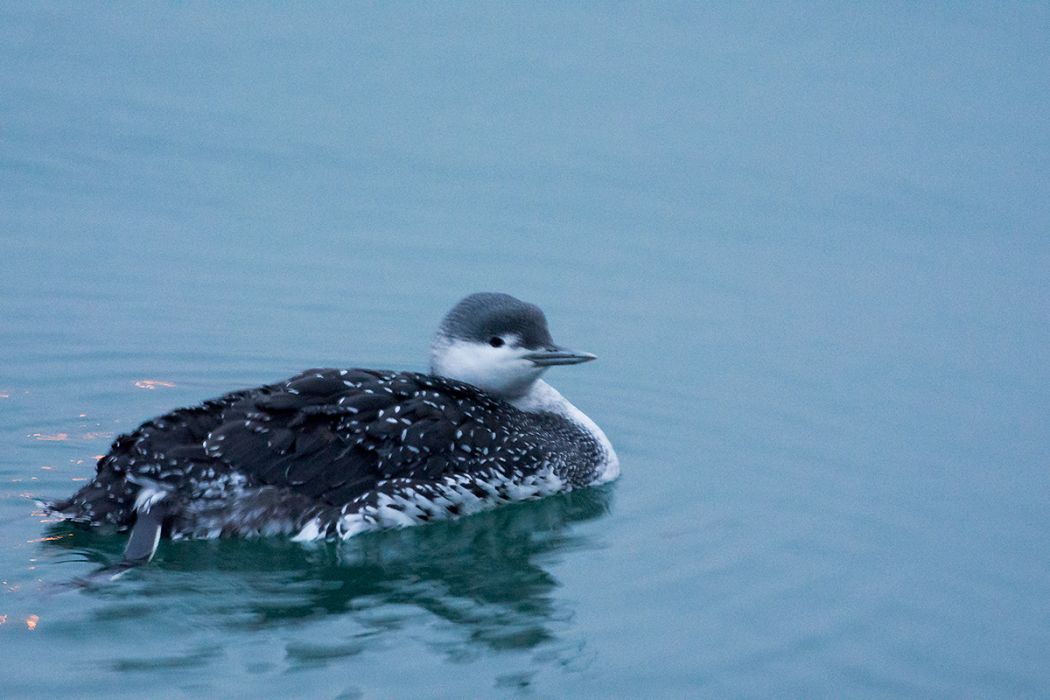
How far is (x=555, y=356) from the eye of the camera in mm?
6074

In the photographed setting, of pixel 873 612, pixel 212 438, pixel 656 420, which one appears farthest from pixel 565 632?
pixel 656 420

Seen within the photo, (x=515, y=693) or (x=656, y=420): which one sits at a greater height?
(x=656, y=420)

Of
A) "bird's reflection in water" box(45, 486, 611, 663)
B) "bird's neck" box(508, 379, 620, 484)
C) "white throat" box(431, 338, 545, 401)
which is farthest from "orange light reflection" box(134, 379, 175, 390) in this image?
"bird's reflection in water" box(45, 486, 611, 663)

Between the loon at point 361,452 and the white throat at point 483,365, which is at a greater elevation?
the white throat at point 483,365

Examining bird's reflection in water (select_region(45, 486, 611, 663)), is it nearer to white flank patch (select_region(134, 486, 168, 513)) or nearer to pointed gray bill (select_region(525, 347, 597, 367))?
white flank patch (select_region(134, 486, 168, 513))

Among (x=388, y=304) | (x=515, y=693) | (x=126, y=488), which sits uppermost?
(x=388, y=304)

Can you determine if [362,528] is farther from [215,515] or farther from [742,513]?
[742,513]

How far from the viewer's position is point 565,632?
4777 millimetres

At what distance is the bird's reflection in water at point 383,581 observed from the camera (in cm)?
475

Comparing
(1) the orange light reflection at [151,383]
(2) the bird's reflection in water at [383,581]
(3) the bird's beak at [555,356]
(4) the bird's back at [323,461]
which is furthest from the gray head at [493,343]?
(1) the orange light reflection at [151,383]

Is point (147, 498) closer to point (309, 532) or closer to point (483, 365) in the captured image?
point (309, 532)

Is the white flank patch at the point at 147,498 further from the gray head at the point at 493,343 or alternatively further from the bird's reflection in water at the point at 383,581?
the gray head at the point at 493,343

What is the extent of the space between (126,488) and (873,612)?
2.30 meters

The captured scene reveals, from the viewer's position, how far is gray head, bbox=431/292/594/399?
6047mm
